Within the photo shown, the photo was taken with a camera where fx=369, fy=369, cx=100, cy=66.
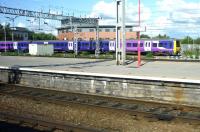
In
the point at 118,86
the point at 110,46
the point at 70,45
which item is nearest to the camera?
the point at 118,86

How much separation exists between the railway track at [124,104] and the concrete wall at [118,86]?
73 centimetres

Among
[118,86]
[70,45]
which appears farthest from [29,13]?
[118,86]

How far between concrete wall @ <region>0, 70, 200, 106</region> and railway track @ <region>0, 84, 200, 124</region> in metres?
0.73

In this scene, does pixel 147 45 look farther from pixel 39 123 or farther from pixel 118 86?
pixel 39 123

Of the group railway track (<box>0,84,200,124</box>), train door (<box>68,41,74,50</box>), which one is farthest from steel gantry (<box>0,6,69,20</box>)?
railway track (<box>0,84,200,124</box>)

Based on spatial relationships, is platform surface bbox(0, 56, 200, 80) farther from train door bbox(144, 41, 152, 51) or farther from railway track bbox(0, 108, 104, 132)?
train door bbox(144, 41, 152, 51)

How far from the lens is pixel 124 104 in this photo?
13.2m

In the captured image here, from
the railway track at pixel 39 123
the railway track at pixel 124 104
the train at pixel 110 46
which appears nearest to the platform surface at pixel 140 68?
the railway track at pixel 124 104

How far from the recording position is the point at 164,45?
52.3 meters

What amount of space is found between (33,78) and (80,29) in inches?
3601

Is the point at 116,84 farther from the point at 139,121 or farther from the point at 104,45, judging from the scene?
the point at 104,45

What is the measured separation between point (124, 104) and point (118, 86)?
2.22m

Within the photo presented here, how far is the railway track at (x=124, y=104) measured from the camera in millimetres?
10992

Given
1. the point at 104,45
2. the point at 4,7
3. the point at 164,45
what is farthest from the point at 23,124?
the point at 104,45
